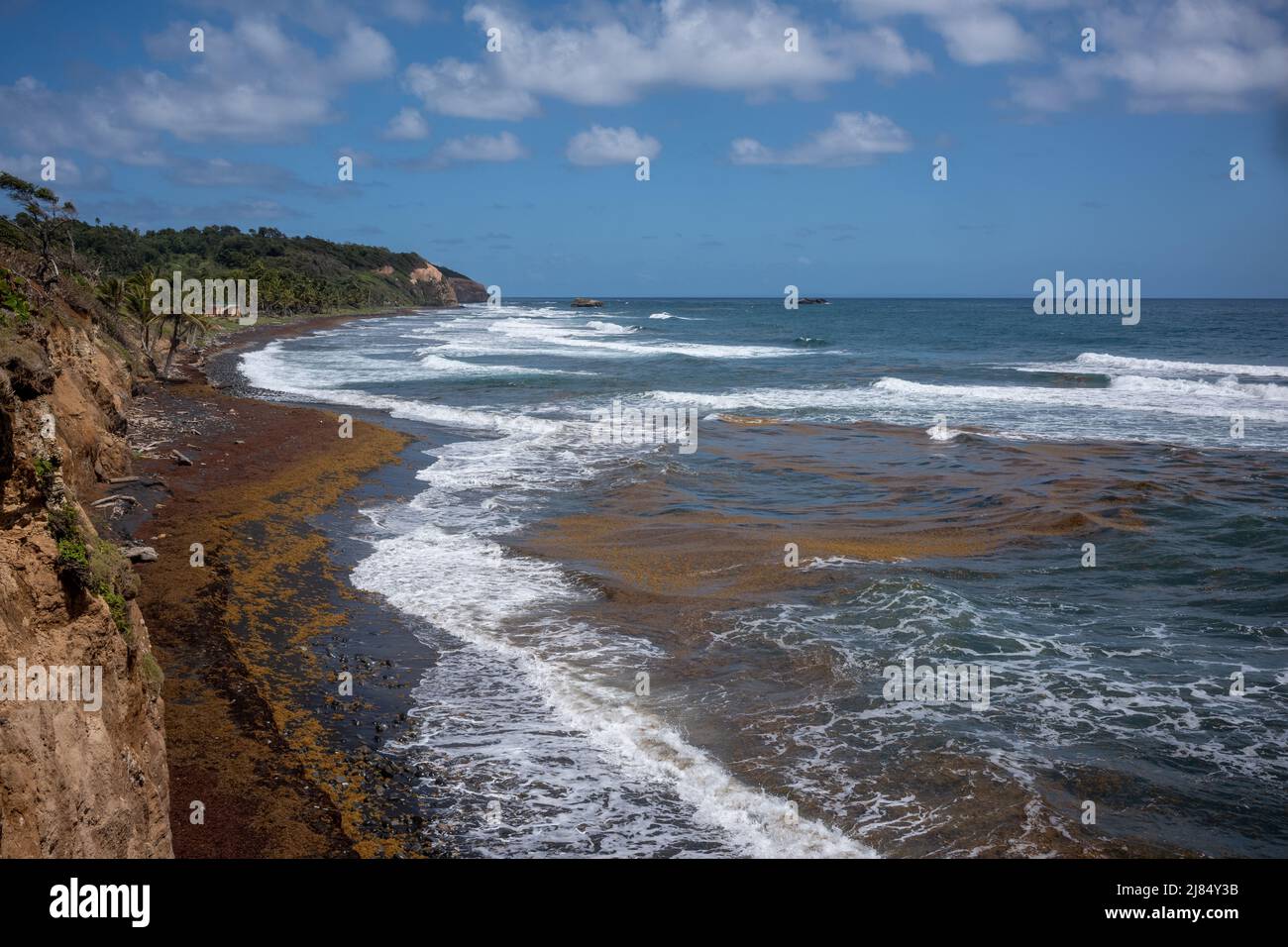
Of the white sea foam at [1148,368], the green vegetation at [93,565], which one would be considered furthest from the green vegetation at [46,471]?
the white sea foam at [1148,368]

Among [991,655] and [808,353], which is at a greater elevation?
[808,353]

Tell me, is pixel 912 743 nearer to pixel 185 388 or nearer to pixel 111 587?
pixel 111 587

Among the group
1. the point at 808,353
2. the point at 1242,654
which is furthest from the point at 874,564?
the point at 808,353

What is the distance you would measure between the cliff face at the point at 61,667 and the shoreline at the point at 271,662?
3.39 feet

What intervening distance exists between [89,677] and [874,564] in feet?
35.4

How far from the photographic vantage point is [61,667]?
199 inches

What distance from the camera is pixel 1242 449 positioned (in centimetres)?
2327

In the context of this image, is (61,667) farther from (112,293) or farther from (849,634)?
(112,293)

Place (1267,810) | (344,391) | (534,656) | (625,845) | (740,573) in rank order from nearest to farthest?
(625,845)
(1267,810)
(534,656)
(740,573)
(344,391)

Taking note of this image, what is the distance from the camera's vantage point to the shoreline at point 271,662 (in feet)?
22.0

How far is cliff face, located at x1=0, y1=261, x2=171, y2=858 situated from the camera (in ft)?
14.7

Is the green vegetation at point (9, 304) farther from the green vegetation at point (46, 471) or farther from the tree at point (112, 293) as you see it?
the tree at point (112, 293)

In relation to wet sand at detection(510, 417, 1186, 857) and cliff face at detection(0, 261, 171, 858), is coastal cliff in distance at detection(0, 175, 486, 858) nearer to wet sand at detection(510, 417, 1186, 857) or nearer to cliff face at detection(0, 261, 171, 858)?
cliff face at detection(0, 261, 171, 858)

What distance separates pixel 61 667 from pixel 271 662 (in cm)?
461
